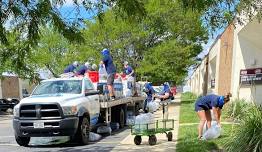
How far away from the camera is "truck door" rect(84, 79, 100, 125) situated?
14578 millimetres

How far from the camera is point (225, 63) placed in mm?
26359

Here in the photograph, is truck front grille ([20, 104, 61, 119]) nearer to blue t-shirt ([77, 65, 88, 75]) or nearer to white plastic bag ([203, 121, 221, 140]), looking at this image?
blue t-shirt ([77, 65, 88, 75])

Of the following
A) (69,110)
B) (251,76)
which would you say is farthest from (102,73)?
(251,76)

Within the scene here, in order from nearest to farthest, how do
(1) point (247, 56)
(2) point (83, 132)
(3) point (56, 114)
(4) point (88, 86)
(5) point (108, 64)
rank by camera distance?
(3) point (56, 114) < (2) point (83, 132) < (4) point (88, 86) < (5) point (108, 64) < (1) point (247, 56)

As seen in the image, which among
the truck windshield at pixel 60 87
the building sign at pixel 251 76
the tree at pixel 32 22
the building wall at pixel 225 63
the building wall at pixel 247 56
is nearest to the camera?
the tree at pixel 32 22

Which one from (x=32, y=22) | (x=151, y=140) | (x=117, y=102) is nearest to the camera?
(x=32, y=22)

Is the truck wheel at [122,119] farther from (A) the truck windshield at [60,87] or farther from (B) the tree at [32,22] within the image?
(B) the tree at [32,22]

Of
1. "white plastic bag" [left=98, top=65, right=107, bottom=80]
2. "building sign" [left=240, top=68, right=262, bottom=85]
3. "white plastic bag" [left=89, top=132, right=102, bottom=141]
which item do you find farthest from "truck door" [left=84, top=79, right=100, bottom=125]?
"building sign" [left=240, top=68, right=262, bottom=85]

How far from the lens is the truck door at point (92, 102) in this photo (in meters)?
14.6

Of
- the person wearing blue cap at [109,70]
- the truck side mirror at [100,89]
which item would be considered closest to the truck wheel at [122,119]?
the person wearing blue cap at [109,70]

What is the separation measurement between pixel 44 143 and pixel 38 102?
5.48ft

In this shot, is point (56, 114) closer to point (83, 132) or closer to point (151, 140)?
point (83, 132)

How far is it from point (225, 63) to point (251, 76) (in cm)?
748

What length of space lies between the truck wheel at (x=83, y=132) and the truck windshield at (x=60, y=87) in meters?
1.19
